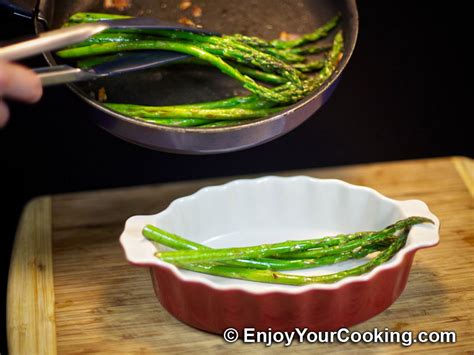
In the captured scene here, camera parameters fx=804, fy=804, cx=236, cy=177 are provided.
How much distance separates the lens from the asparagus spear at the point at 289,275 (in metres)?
1.64

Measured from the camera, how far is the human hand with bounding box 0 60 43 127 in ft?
4.83

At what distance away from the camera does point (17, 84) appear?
149 cm

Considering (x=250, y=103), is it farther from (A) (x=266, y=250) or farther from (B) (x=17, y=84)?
(B) (x=17, y=84)

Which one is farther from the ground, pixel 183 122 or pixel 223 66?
pixel 223 66

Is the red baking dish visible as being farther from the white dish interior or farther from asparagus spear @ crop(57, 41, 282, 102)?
asparagus spear @ crop(57, 41, 282, 102)

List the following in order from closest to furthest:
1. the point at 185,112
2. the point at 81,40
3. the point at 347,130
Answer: the point at 81,40
the point at 185,112
the point at 347,130

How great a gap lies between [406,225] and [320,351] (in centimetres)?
32

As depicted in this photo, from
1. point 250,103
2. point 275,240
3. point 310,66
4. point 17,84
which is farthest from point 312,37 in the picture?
point 17,84

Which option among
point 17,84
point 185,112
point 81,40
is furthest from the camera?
point 185,112

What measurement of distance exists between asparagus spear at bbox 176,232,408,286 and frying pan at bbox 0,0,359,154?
0.25 m

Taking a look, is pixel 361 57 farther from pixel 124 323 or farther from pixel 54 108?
pixel 124 323

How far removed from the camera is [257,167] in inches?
107

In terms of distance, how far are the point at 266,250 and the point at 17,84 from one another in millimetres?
610

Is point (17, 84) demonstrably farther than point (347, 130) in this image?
No
